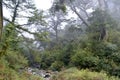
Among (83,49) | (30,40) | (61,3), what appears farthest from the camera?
(83,49)

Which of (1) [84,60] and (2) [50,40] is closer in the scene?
(1) [84,60]

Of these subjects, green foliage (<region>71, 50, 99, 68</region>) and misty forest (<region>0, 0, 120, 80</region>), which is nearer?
misty forest (<region>0, 0, 120, 80</region>)

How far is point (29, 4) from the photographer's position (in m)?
16.8

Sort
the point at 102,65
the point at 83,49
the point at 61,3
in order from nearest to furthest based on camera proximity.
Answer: the point at 102,65 → the point at 61,3 → the point at 83,49

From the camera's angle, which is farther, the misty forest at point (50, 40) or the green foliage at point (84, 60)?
the green foliage at point (84, 60)

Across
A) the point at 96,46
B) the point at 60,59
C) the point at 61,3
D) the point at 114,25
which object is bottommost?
the point at 60,59

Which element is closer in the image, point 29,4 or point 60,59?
point 29,4

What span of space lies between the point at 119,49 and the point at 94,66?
2.56 metres

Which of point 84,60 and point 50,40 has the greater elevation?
point 50,40

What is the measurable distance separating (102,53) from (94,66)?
4.72 ft

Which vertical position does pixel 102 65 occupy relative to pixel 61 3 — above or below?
below

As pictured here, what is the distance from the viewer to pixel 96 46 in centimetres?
2067

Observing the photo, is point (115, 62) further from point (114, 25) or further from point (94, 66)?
point (114, 25)

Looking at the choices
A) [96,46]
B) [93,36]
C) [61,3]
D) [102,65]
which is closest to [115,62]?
[102,65]
